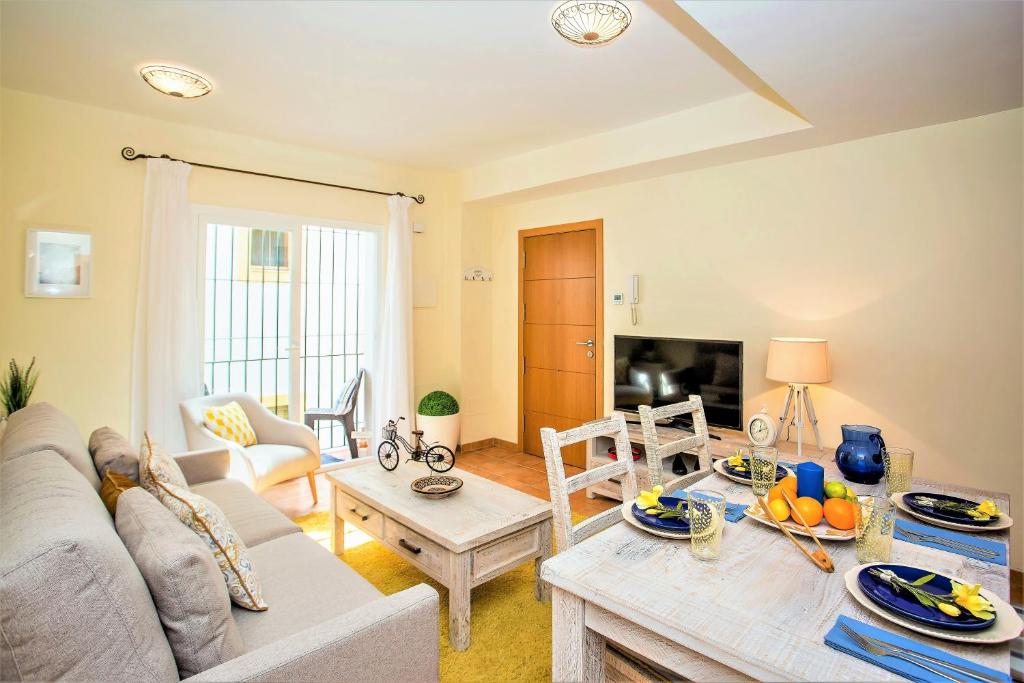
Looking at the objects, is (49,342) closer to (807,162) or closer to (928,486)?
(928,486)

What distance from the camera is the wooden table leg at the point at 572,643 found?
1.21m

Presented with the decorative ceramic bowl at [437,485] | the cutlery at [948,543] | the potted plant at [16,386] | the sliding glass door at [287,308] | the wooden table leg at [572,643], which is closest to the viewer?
the wooden table leg at [572,643]

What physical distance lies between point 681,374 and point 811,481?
219 cm

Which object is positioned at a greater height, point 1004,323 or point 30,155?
point 30,155

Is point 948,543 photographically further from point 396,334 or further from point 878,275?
point 396,334

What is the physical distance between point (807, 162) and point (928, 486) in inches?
86.8

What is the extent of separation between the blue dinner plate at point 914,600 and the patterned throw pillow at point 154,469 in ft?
6.38

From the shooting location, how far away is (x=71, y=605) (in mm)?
962

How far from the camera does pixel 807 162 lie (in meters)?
3.30

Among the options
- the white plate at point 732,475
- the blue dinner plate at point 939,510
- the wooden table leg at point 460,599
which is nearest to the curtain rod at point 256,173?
the wooden table leg at point 460,599

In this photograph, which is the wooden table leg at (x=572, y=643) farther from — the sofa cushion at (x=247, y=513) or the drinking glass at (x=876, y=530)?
the sofa cushion at (x=247, y=513)

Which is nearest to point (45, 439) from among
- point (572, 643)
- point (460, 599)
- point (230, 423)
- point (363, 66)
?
point (460, 599)

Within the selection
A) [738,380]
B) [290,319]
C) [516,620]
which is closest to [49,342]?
[290,319]

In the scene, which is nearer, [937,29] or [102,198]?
[937,29]
